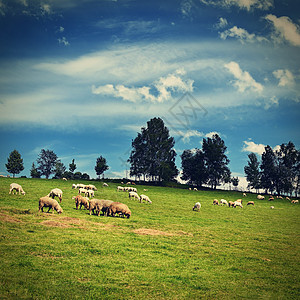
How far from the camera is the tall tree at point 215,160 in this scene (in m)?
120

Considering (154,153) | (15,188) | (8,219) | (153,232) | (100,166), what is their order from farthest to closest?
(100,166) → (154,153) → (15,188) → (153,232) → (8,219)

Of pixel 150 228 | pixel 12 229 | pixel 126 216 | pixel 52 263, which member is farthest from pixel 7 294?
pixel 126 216

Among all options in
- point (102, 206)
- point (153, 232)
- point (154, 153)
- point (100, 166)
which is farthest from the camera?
point (100, 166)

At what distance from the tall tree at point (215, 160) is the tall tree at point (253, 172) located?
18700 millimetres

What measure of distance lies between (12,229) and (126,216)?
41.4 feet

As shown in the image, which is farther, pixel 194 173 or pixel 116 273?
pixel 194 173

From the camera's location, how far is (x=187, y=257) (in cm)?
1773

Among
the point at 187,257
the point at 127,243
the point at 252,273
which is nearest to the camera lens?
the point at 252,273

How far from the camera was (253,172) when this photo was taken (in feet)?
441

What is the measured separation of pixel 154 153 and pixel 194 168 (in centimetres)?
2162

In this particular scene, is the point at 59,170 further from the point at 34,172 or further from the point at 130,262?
the point at 130,262

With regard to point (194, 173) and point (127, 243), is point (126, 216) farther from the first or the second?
point (194, 173)

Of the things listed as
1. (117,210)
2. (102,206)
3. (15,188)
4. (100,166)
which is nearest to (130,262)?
(117,210)

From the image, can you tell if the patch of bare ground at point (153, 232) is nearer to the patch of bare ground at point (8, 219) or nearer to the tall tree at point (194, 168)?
the patch of bare ground at point (8, 219)
